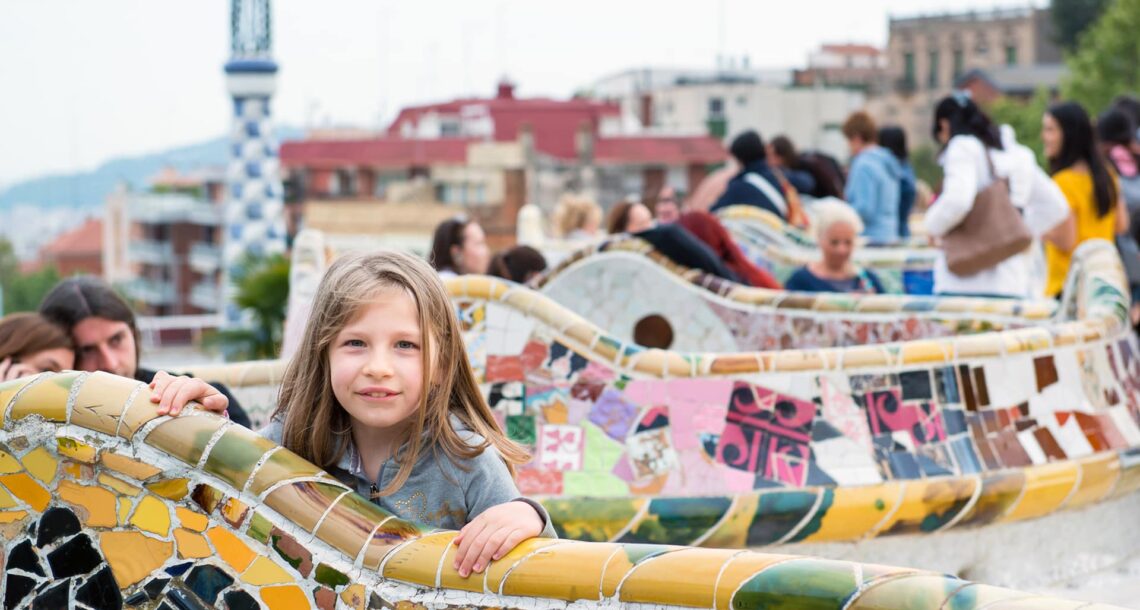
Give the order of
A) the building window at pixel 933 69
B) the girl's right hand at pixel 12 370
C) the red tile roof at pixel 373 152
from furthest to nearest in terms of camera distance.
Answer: the building window at pixel 933 69 < the red tile roof at pixel 373 152 < the girl's right hand at pixel 12 370

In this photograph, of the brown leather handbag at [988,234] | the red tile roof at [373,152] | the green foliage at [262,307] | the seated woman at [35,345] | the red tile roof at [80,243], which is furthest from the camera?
the red tile roof at [80,243]

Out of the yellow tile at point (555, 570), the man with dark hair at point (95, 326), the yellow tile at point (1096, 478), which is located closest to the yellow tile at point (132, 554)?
the yellow tile at point (555, 570)

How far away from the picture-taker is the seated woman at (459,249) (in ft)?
24.4

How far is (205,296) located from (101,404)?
262 ft

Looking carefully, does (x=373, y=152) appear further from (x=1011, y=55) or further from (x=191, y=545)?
(x=191, y=545)

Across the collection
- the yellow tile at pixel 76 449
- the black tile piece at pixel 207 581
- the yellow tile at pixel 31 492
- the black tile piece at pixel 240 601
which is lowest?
the black tile piece at pixel 240 601

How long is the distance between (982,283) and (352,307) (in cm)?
494

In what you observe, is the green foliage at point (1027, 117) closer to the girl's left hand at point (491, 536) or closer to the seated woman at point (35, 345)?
the seated woman at point (35, 345)

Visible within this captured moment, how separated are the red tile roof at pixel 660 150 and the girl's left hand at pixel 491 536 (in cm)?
5485

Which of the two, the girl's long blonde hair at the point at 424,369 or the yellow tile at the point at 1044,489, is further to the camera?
the yellow tile at the point at 1044,489

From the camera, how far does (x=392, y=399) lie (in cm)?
271

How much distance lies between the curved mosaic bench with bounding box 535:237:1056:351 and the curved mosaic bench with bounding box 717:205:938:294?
90.4 inches

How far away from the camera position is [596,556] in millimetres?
2377

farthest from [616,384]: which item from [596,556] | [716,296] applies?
[596,556]
